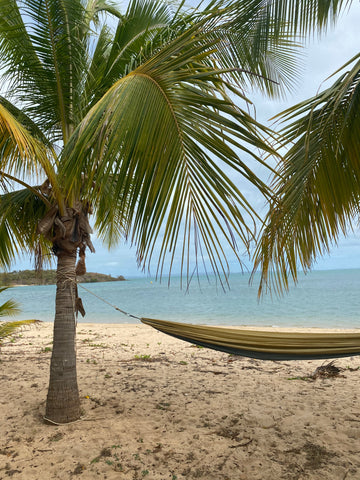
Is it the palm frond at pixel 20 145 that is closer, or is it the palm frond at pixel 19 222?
the palm frond at pixel 20 145

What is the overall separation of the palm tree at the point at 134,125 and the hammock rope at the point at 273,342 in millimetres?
755

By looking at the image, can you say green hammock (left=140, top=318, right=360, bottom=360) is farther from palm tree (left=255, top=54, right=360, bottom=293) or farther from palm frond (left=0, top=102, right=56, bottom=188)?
palm frond (left=0, top=102, right=56, bottom=188)

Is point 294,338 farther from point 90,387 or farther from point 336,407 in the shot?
point 90,387

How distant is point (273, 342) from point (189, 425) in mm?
931

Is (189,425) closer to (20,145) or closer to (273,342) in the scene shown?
(273,342)

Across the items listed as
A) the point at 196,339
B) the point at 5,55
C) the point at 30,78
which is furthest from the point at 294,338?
the point at 5,55

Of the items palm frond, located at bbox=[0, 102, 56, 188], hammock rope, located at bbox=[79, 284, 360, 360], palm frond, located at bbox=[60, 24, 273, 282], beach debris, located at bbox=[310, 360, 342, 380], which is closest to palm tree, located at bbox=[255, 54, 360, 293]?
hammock rope, located at bbox=[79, 284, 360, 360]

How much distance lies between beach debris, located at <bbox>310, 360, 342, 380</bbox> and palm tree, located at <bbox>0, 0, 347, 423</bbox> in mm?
2108

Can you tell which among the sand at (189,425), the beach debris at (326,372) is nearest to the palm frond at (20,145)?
the sand at (189,425)

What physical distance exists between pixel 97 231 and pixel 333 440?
2553 millimetres

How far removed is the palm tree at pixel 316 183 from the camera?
1.74 metres

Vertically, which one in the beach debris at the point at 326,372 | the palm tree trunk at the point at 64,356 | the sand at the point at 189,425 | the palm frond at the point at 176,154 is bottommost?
the sand at the point at 189,425

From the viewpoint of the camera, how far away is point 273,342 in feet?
5.81

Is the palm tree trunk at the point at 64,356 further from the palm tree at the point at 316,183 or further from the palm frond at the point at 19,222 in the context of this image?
the palm tree at the point at 316,183
